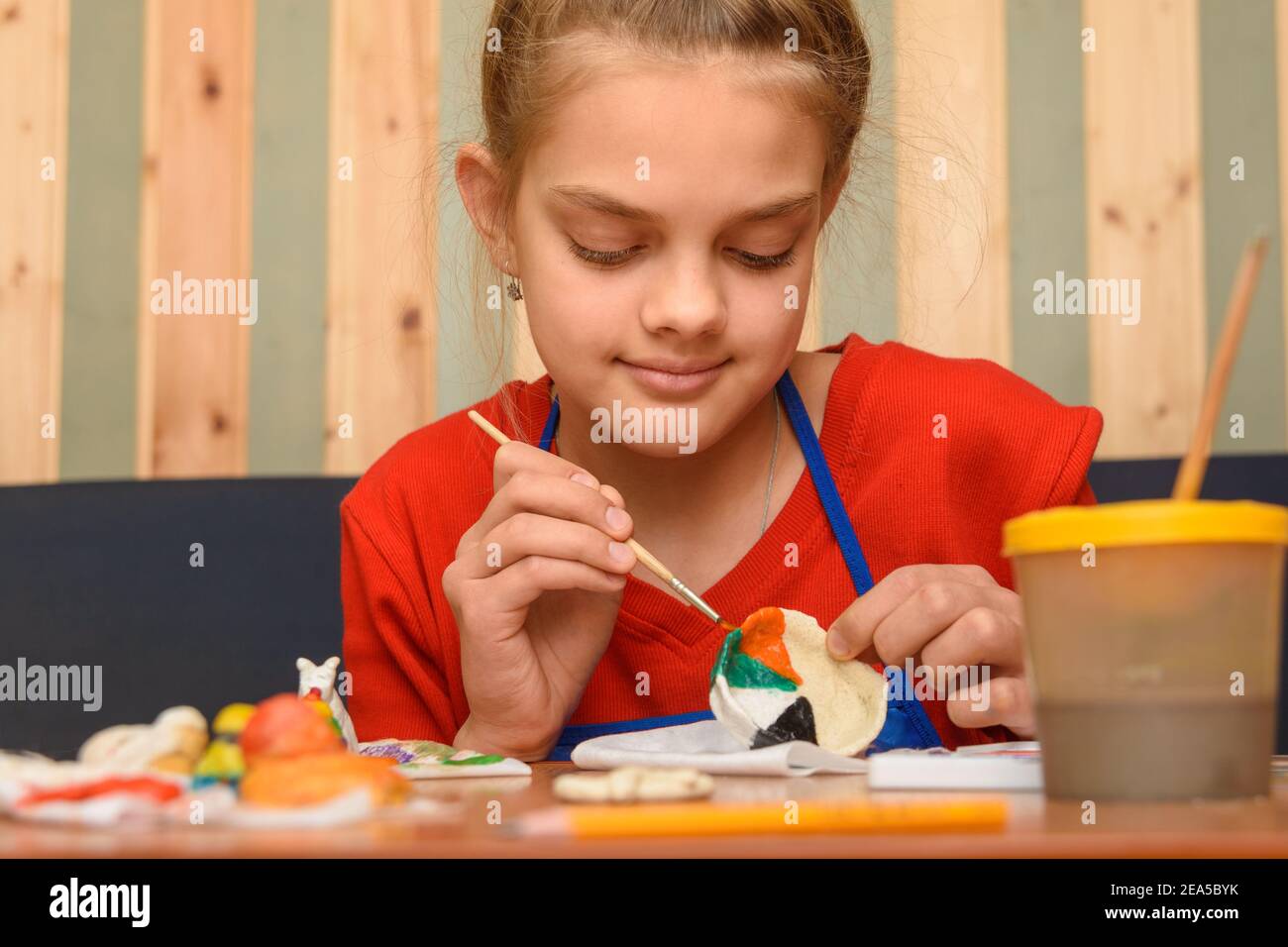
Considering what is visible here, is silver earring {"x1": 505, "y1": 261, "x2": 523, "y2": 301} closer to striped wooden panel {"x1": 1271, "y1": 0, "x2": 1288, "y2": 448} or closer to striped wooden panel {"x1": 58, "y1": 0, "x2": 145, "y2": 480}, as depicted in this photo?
striped wooden panel {"x1": 58, "y1": 0, "x2": 145, "y2": 480}

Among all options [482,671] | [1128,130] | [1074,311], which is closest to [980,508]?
[482,671]

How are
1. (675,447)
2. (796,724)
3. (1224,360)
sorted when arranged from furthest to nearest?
(675,447) → (796,724) → (1224,360)

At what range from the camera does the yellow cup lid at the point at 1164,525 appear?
1.73ft

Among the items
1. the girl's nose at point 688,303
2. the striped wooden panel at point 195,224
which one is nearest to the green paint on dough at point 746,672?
the girl's nose at point 688,303

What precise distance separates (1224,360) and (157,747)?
0.48 meters

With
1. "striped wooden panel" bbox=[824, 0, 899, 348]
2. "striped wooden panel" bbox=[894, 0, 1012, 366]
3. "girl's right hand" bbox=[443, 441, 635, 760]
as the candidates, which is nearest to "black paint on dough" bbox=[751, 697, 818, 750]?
"girl's right hand" bbox=[443, 441, 635, 760]

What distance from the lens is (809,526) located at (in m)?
A: 1.30

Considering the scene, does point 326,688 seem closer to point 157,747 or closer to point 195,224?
point 157,747

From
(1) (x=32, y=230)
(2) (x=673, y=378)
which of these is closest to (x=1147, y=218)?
(2) (x=673, y=378)

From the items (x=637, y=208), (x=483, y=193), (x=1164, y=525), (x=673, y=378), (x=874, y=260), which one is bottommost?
(x=1164, y=525)

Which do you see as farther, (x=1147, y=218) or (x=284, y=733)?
(x=1147, y=218)

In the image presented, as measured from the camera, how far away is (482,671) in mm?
1067

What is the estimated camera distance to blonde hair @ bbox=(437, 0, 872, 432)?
108cm

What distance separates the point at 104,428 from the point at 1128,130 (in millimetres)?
1726
